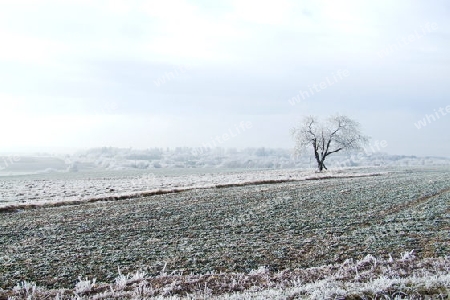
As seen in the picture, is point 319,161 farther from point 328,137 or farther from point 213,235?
point 213,235

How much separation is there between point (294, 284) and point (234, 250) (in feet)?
13.2

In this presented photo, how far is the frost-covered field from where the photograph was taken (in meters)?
9.57

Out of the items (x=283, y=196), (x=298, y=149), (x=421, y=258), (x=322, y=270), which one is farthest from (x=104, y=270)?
(x=298, y=149)

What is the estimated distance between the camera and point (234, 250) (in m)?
13.3

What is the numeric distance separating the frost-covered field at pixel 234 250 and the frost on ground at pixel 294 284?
1.1 inches

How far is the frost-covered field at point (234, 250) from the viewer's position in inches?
377

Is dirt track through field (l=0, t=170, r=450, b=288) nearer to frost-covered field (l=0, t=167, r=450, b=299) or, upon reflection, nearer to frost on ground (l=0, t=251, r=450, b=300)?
frost-covered field (l=0, t=167, r=450, b=299)

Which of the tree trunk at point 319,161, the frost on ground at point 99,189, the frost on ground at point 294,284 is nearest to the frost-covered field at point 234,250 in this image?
the frost on ground at point 294,284

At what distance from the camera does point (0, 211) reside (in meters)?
24.5

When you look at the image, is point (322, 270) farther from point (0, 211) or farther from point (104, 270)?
point (0, 211)

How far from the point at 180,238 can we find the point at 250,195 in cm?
1281

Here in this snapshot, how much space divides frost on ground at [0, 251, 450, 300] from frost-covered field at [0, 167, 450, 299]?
0.09ft

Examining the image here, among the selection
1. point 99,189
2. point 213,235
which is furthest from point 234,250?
point 99,189

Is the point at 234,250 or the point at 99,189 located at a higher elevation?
the point at 99,189
